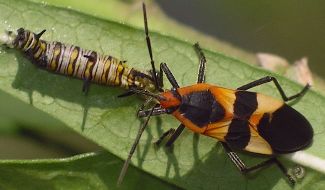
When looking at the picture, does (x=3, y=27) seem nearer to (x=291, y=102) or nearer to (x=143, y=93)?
(x=143, y=93)

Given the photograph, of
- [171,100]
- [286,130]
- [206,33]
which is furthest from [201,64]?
[206,33]

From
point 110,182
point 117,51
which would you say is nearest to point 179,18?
point 117,51

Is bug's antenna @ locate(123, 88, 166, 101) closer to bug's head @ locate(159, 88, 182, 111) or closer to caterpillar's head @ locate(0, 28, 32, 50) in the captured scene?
bug's head @ locate(159, 88, 182, 111)

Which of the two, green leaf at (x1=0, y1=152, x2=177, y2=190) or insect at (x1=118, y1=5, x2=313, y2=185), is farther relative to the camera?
insect at (x1=118, y1=5, x2=313, y2=185)

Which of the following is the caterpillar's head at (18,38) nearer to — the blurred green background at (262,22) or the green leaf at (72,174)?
the green leaf at (72,174)

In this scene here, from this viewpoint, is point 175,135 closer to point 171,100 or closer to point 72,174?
point 171,100

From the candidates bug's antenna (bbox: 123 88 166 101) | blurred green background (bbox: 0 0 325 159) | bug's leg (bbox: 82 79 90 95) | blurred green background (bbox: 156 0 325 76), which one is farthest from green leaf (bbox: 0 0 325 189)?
blurred green background (bbox: 156 0 325 76)

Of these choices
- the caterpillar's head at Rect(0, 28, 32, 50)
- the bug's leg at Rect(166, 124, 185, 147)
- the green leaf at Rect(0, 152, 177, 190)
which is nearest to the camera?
the green leaf at Rect(0, 152, 177, 190)
